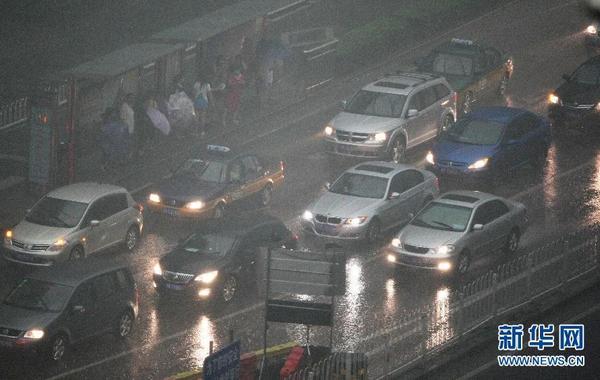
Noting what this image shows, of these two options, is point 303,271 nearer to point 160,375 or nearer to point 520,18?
point 160,375

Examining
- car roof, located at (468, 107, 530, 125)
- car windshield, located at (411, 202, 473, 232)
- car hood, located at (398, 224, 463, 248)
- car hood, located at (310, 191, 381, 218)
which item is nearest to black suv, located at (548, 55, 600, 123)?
car roof, located at (468, 107, 530, 125)

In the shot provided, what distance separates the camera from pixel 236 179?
3662 cm

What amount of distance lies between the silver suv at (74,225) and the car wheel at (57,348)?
4717 mm

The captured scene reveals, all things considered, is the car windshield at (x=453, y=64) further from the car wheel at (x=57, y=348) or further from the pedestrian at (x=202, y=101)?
the car wheel at (x=57, y=348)

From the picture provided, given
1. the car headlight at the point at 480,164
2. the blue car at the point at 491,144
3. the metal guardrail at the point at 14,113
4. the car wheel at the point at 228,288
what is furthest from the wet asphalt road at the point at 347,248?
the metal guardrail at the point at 14,113

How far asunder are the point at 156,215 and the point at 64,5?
→ 20.1 m

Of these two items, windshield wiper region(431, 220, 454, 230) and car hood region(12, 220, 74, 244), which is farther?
car hood region(12, 220, 74, 244)

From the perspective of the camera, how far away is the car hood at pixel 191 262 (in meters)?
30.7

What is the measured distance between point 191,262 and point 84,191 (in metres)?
4.48

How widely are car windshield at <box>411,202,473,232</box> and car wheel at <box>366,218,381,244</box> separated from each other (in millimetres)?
1335

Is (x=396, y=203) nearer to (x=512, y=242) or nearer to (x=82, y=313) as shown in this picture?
(x=512, y=242)

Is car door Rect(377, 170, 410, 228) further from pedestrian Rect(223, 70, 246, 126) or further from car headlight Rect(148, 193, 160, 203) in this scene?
pedestrian Rect(223, 70, 246, 126)

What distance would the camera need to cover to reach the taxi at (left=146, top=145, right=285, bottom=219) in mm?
35562

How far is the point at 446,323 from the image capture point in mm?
27750
